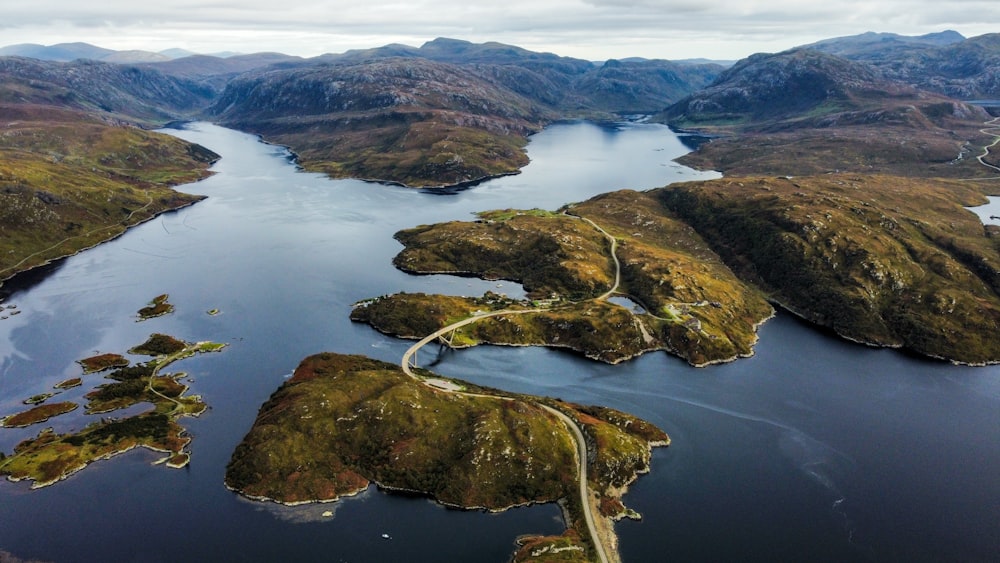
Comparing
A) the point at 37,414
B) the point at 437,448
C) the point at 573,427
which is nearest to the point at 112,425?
the point at 37,414

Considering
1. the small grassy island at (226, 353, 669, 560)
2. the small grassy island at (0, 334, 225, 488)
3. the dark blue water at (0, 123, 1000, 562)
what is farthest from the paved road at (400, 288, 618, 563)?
the small grassy island at (0, 334, 225, 488)

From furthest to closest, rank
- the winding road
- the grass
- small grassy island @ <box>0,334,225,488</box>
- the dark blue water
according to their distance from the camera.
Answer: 1. the grass
2. small grassy island @ <box>0,334,225,488</box>
3. the winding road
4. the dark blue water

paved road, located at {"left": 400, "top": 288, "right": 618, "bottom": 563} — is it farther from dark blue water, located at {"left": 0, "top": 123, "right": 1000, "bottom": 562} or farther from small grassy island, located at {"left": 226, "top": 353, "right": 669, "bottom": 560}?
dark blue water, located at {"left": 0, "top": 123, "right": 1000, "bottom": 562}

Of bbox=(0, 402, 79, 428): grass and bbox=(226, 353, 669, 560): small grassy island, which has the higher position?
bbox=(0, 402, 79, 428): grass

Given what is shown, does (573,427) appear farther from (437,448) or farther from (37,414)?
(37,414)

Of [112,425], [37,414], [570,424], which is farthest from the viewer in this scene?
[37,414]

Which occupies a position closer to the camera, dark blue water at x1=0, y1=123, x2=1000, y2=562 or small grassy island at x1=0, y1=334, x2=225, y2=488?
dark blue water at x1=0, y1=123, x2=1000, y2=562

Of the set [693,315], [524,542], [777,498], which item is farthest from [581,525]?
[693,315]
